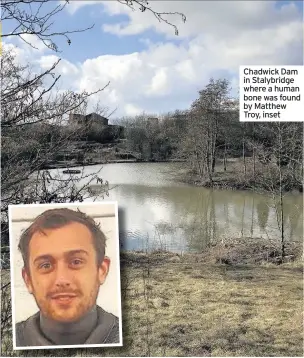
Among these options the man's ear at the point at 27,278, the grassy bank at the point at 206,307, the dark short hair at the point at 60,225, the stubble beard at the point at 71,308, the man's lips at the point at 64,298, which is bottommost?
the grassy bank at the point at 206,307

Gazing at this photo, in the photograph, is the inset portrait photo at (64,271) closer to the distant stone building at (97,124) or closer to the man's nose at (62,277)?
A: the man's nose at (62,277)

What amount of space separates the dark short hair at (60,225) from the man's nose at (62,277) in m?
0.11

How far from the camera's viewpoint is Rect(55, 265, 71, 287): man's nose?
1.51m

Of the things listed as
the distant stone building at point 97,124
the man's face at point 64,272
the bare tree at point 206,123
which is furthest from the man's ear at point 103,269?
the bare tree at point 206,123

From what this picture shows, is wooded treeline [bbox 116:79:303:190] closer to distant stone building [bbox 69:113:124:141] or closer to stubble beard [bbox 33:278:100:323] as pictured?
distant stone building [bbox 69:113:124:141]

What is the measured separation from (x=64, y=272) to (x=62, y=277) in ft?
0.07

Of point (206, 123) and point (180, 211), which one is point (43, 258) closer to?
point (206, 123)

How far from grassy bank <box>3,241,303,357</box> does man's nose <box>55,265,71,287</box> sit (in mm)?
264

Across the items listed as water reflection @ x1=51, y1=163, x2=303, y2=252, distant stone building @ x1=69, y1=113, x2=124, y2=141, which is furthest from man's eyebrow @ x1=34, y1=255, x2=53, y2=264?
distant stone building @ x1=69, y1=113, x2=124, y2=141

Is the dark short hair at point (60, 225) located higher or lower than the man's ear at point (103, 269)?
higher

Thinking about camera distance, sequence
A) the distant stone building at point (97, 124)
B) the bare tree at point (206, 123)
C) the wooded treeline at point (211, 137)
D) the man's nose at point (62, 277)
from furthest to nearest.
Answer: the bare tree at point (206, 123), the wooded treeline at point (211, 137), the distant stone building at point (97, 124), the man's nose at point (62, 277)

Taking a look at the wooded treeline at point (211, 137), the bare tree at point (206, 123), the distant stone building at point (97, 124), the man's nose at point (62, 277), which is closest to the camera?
the man's nose at point (62, 277)

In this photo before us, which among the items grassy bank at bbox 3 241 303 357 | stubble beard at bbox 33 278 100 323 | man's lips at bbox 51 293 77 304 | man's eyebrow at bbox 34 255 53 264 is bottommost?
grassy bank at bbox 3 241 303 357

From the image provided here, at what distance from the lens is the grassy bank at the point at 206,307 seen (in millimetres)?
1952
